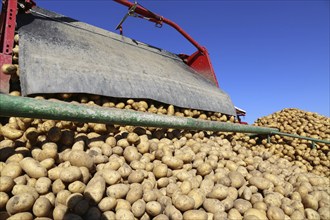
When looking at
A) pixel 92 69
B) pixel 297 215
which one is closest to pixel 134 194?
pixel 297 215

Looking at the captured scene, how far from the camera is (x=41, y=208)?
159 cm

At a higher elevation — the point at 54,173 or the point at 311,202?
the point at 311,202

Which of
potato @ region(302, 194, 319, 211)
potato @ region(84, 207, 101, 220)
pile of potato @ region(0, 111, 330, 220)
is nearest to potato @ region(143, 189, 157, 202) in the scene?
pile of potato @ region(0, 111, 330, 220)

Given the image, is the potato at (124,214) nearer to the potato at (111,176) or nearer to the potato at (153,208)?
the potato at (153,208)

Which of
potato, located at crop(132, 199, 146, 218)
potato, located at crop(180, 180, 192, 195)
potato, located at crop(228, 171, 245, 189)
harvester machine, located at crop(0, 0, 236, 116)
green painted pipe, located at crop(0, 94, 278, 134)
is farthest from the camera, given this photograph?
harvester machine, located at crop(0, 0, 236, 116)

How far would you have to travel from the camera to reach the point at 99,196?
1778mm

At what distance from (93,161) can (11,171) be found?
2.02 ft

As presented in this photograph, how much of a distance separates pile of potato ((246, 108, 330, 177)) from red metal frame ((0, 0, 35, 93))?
4480mm

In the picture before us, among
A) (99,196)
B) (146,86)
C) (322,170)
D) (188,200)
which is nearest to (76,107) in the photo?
(99,196)

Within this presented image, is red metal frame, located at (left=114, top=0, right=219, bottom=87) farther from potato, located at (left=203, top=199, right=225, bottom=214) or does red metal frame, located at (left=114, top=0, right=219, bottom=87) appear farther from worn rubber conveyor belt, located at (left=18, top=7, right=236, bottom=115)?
potato, located at (left=203, top=199, right=225, bottom=214)

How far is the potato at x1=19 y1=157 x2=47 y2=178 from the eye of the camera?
1846 mm

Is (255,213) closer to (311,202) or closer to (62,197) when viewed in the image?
(311,202)

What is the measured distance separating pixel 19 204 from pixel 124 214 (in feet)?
2.28

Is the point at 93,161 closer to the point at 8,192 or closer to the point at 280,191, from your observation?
the point at 8,192
